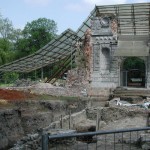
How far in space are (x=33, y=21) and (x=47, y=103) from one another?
50.5 metres

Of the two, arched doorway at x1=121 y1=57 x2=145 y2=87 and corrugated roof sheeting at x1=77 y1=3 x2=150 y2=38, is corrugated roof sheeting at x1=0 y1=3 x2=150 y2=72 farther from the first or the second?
arched doorway at x1=121 y1=57 x2=145 y2=87

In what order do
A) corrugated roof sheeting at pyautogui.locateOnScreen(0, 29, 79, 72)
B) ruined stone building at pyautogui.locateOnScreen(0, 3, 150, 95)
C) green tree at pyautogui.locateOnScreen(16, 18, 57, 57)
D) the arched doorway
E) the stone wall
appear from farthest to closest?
green tree at pyautogui.locateOnScreen(16, 18, 57, 57), corrugated roof sheeting at pyautogui.locateOnScreen(0, 29, 79, 72), the arched doorway, the stone wall, ruined stone building at pyautogui.locateOnScreen(0, 3, 150, 95)

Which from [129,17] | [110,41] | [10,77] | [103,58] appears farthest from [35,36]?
[129,17]

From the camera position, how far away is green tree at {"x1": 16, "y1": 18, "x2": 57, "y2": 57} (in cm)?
6594

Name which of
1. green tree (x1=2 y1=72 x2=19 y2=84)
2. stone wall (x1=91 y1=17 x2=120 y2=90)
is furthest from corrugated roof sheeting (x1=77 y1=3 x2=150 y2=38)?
green tree (x1=2 y1=72 x2=19 y2=84)

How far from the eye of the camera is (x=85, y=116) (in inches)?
943

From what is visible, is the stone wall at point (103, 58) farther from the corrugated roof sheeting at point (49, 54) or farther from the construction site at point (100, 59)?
the corrugated roof sheeting at point (49, 54)

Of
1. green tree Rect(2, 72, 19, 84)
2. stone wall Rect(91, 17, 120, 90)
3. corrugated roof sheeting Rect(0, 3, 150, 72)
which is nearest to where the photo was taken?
stone wall Rect(91, 17, 120, 90)

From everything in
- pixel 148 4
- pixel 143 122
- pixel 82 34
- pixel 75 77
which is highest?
pixel 148 4

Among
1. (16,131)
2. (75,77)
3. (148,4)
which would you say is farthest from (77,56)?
(16,131)

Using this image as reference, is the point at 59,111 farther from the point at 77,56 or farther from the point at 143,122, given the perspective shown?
the point at 77,56

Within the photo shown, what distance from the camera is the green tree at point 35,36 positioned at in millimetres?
65938

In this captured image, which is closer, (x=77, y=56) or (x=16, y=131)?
(x=16, y=131)

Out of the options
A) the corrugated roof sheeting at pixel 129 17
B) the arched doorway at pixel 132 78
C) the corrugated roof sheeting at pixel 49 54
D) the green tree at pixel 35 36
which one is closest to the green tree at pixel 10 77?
the green tree at pixel 35 36
